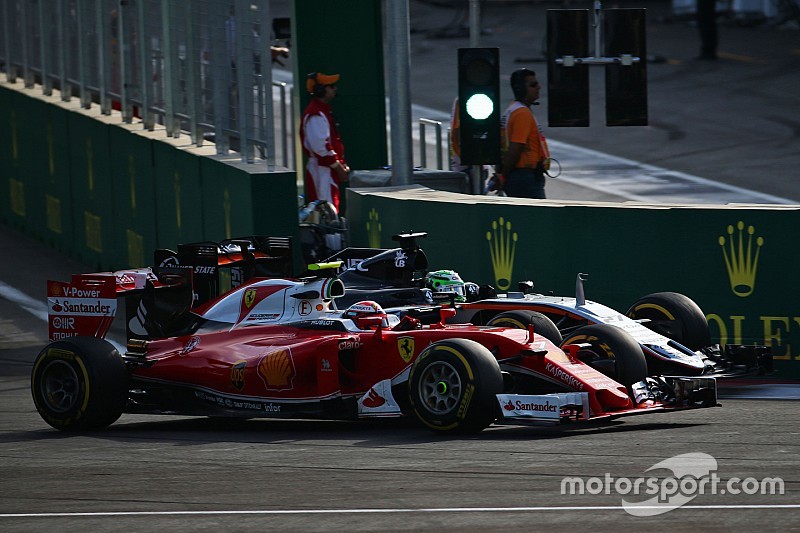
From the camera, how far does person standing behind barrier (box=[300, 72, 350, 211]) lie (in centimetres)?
1750

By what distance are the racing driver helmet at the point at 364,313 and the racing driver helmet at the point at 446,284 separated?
1228mm

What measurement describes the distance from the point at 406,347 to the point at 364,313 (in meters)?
0.55

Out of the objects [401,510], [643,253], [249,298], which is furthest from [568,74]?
[401,510]

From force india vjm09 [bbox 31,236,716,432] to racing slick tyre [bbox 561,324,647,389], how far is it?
0.01 meters

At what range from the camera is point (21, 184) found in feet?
76.4

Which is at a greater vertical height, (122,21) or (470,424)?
(122,21)

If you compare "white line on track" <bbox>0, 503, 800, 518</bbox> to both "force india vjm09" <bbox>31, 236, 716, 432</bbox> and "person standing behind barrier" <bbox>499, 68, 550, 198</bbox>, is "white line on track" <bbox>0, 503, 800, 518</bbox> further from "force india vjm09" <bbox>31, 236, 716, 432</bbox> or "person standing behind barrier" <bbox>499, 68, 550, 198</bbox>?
"person standing behind barrier" <bbox>499, 68, 550, 198</bbox>

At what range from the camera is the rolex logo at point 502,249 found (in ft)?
45.8

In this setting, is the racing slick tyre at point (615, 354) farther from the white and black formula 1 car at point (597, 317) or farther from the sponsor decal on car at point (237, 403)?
the sponsor decal on car at point (237, 403)

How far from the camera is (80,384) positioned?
35.9ft

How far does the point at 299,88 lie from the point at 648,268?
6773 millimetres

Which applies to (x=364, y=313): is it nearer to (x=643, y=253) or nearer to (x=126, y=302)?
(x=126, y=302)

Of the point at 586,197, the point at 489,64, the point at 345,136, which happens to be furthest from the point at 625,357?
the point at 586,197

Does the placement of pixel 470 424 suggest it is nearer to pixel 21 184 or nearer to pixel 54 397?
pixel 54 397
